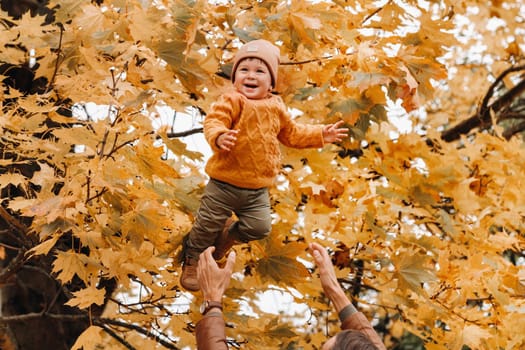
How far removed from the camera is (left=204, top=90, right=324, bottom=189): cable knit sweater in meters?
2.28

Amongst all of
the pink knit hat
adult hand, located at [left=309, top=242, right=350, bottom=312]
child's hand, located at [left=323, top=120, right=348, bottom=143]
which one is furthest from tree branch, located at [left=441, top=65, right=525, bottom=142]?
the pink knit hat

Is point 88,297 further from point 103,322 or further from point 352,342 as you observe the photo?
point 352,342

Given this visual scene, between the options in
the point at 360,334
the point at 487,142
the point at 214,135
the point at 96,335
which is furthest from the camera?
the point at 487,142

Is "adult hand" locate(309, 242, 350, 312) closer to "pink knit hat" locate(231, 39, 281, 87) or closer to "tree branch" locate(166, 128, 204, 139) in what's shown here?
"pink knit hat" locate(231, 39, 281, 87)

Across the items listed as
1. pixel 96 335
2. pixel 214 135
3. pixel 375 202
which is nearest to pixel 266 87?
pixel 214 135

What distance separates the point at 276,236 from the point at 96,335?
35.4 inches

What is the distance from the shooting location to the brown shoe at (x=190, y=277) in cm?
253

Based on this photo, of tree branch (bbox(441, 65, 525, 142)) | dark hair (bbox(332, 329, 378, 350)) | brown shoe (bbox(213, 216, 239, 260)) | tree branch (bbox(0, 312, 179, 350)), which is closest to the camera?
dark hair (bbox(332, 329, 378, 350))

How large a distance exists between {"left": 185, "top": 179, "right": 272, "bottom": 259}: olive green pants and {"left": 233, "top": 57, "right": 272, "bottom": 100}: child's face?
0.36 m

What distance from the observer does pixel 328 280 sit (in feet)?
8.87

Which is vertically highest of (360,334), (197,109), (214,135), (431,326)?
(214,135)

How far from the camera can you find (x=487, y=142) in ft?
13.7

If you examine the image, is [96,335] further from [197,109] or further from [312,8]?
[312,8]

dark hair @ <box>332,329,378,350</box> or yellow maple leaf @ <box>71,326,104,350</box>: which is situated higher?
dark hair @ <box>332,329,378,350</box>
